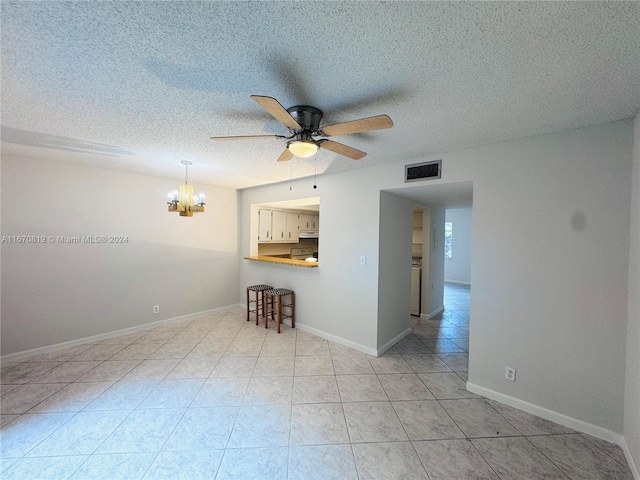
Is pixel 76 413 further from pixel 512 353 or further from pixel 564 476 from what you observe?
pixel 512 353

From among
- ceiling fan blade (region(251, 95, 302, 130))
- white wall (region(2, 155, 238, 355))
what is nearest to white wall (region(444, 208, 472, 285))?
white wall (region(2, 155, 238, 355))

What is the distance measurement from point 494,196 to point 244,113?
94.8 inches

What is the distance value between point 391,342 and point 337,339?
77 cm

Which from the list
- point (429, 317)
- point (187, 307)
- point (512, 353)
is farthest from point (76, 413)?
point (429, 317)

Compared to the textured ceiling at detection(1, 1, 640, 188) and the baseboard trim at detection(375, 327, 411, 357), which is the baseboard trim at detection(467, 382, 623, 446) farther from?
the textured ceiling at detection(1, 1, 640, 188)

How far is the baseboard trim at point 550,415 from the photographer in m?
1.89

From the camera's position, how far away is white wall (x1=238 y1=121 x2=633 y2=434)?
1.88 meters

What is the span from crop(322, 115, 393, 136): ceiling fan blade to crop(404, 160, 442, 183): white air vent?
1.52 m

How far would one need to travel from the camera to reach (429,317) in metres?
4.71

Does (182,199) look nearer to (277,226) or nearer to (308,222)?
(277,226)

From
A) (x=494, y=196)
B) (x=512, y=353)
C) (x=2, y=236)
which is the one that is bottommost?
(x=512, y=353)

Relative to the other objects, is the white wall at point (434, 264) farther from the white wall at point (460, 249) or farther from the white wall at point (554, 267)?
the white wall at point (460, 249)

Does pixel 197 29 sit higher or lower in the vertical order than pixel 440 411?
higher

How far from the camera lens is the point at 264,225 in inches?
201
